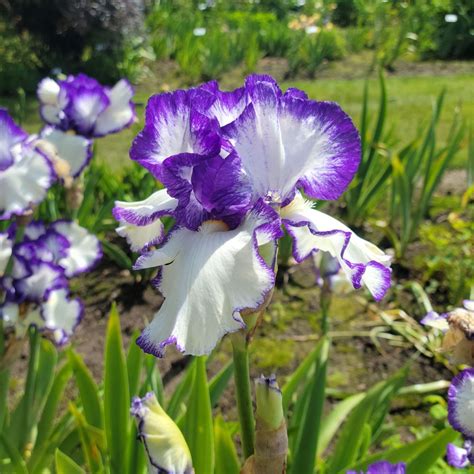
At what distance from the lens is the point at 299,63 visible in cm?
749

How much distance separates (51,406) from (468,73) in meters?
6.82

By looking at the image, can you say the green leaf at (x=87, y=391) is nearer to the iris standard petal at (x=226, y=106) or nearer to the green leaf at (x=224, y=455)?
the green leaf at (x=224, y=455)

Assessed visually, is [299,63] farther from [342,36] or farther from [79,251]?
[79,251]

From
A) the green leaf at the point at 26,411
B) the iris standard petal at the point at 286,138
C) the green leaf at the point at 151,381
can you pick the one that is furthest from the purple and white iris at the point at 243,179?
the green leaf at the point at 26,411

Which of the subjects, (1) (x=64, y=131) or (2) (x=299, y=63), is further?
(2) (x=299, y=63)

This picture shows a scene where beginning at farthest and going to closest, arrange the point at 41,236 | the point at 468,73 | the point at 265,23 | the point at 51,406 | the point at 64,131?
the point at 265,23
the point at 468,73
the point at 64,131
the point at 51,406
the point at 41,236

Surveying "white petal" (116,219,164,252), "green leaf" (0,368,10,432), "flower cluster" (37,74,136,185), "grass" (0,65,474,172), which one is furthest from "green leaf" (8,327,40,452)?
"grass" (0,65,474,172)

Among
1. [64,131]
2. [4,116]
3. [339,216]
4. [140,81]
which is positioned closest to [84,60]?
[140,81]

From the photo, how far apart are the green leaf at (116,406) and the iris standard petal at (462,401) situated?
643 mm

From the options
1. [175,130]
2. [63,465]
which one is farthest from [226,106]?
[63,465]

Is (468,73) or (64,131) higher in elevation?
(64,131)

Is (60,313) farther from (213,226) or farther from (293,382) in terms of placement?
(213,226)

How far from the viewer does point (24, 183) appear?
1402mm

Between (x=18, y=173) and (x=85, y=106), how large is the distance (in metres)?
0.61
